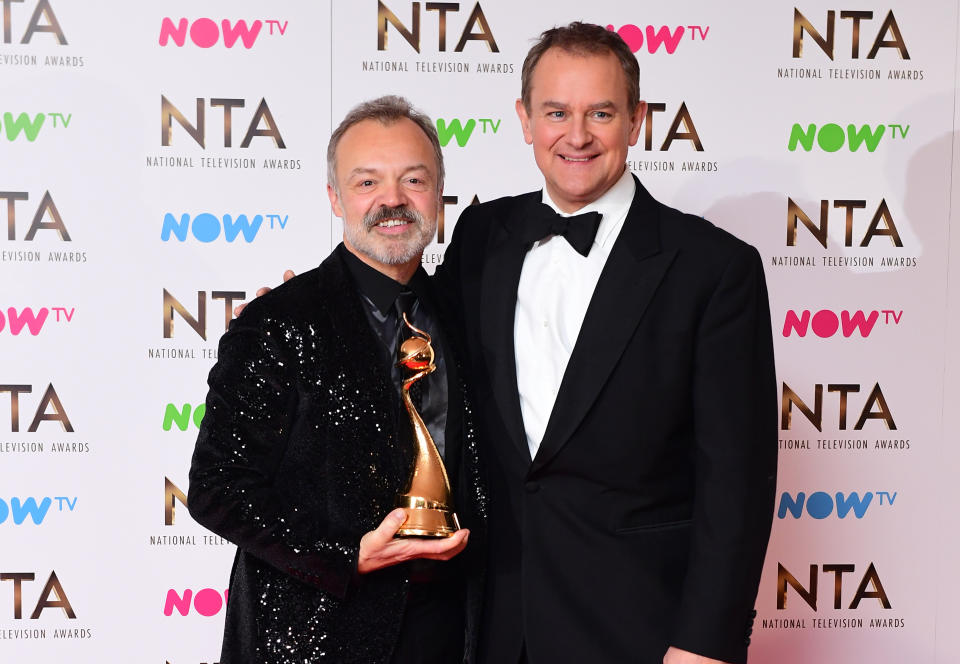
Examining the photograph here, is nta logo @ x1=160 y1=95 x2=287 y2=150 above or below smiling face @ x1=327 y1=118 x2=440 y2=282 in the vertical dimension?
above

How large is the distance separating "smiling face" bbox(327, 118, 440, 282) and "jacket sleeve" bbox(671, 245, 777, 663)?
1.84ft

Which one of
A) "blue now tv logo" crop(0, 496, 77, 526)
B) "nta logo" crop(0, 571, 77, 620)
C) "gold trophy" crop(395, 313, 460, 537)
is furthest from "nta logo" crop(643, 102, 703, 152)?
"nta logo" crop(0, 571, 77, 620)

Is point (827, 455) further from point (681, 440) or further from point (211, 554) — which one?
point (211, 554)

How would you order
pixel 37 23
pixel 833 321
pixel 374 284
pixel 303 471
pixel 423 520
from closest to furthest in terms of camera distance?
pixel 423 520 → pixel 303 471 → pixel 374 284 → pixel 37 23 → pixel 833 321

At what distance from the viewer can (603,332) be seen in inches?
66.2

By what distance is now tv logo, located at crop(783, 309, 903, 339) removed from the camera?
2971 mm

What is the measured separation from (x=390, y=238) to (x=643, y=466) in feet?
2.07

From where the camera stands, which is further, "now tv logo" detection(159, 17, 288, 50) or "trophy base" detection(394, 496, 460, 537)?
"now tv logo" detection(159, 17, 288, 50)

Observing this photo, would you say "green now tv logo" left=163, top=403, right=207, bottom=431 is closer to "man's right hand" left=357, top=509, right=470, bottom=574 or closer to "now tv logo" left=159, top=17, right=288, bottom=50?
"now tv logo" left=159, top=17, right=288, bottom=50

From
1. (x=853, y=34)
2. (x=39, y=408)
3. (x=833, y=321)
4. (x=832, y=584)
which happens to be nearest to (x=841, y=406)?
(x=833, y=321)

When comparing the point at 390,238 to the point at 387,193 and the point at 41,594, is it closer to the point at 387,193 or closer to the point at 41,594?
the point at 387,193

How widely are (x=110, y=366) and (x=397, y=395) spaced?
1.54 metres

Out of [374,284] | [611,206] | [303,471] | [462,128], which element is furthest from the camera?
[462,128]

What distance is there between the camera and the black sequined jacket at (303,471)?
5.11 ft
